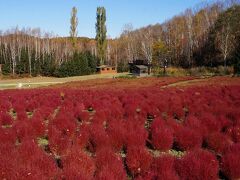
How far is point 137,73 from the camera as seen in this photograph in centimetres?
6769

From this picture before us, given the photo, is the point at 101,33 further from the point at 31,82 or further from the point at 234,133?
the point at 234,133

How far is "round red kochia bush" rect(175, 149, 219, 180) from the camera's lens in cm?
504

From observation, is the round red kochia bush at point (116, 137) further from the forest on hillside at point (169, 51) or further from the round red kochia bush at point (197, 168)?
the forest on hillside at point (169, 51)

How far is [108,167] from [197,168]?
1.30 metres

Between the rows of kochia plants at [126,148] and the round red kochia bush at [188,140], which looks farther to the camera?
the round red kochia bush at [188,140]

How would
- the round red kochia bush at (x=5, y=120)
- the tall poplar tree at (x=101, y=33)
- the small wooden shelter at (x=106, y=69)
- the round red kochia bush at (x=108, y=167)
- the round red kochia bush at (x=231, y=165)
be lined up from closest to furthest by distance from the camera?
the round red kochia bush at (x=108, y=167), the round red kochia bush at (x=231, y=165), the round red kochia bush at (x=5, y=120), the small wooden shelter at (x=106, y=69), the tall poplar tree at (x=101, y=33)

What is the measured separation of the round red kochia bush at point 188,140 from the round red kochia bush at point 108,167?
2.10m

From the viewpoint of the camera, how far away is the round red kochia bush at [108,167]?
15.6ft

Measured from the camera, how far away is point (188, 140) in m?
7.42

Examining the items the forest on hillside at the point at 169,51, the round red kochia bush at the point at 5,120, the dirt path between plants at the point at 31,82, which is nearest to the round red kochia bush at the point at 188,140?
the round red kochia bush at the point at 5,120

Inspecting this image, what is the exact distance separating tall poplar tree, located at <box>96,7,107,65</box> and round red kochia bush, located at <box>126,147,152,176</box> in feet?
262

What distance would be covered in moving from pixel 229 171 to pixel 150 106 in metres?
7.35

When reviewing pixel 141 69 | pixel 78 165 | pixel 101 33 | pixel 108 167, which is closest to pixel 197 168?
pixel 108 167

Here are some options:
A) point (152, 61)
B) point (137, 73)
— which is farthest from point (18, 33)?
point (137, 73)
